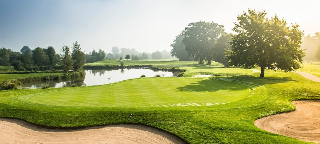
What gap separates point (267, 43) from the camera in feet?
115

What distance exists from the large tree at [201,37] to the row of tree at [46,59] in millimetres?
48803

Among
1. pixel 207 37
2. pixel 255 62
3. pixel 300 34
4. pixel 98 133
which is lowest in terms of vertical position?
pixel 98 133

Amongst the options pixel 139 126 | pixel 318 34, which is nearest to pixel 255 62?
pixel 139 126

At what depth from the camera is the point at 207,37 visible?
9912 centimetres

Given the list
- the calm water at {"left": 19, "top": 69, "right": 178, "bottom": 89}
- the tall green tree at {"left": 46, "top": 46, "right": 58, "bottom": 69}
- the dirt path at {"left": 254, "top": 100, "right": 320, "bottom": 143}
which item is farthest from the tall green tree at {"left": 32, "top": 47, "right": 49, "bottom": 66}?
the dirt path at {"left": 254, "top": 100, "right": 320, "bottom": 143}

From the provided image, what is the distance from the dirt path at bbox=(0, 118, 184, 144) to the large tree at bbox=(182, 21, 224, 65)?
281 ft

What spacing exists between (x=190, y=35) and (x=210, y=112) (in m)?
89.8

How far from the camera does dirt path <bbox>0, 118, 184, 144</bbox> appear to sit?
36.7 ft

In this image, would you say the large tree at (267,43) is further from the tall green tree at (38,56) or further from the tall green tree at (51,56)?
the tall green tree at (51,56)

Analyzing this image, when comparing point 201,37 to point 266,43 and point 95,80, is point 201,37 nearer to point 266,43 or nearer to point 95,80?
point 95,80

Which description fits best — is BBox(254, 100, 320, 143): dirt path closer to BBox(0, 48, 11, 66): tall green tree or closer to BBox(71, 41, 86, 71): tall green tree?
BBox(71, 41, 86, 71): tall green tree

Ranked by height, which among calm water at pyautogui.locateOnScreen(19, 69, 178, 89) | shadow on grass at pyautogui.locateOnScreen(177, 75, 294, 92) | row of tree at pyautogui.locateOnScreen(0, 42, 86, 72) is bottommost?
calm water at pyautogui.locateOnScreen(19, 69, 178, 89)

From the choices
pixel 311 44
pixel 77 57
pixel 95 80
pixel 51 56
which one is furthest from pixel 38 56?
pixel 311 44

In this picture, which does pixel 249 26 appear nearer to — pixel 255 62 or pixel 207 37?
pixel 255 62
